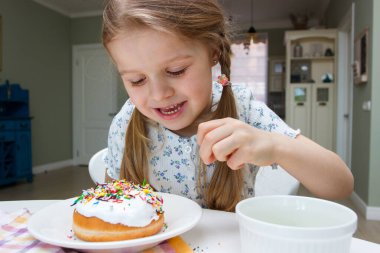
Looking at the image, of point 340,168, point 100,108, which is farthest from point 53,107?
point 340,168

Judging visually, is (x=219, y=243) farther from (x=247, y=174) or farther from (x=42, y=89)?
(x=42, y=89)

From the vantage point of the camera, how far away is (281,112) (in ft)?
23.7

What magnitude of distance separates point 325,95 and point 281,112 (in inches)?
83.2

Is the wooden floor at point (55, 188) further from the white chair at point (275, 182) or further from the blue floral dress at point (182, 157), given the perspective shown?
the blue floral dress at point (182, 157)

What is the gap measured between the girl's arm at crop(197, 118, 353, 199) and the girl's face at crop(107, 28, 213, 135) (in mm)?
204

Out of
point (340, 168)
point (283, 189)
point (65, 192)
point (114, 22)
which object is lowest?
point (65, 192)

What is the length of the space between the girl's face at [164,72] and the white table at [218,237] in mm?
257

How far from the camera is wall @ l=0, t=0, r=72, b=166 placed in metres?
4.86

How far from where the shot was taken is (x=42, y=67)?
5457 millimetres

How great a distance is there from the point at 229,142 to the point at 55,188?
4101 millimetres

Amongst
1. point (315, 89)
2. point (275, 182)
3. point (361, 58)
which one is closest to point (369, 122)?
point (361, 58)

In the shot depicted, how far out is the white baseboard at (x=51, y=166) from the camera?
534 cm

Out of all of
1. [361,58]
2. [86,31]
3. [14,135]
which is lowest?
[14,135]

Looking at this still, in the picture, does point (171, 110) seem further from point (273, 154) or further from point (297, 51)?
point (297, 51)
